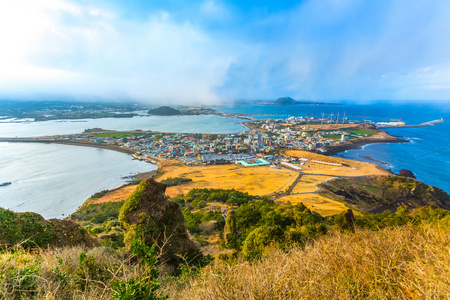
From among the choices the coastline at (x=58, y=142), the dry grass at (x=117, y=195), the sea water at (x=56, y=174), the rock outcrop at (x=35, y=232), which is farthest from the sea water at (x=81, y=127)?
the rock outcrop at (x=35, y=232)

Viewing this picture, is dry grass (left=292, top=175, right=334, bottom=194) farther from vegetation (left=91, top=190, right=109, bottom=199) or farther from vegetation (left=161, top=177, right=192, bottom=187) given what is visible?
vegetation (left=91, top=190, right=109, bottom=199)

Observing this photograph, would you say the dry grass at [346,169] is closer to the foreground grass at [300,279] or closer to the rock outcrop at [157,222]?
the rock outcrop at [157,222]

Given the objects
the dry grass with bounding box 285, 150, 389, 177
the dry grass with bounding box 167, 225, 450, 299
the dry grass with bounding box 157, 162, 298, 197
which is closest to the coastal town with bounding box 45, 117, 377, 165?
the dry grass with bounding box 157, 162, 298, 197

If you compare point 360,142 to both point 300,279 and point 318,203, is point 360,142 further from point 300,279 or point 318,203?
point 300,279

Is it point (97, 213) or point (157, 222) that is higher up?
point (157, 222)

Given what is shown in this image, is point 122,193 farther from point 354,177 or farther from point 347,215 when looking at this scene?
point 354,177

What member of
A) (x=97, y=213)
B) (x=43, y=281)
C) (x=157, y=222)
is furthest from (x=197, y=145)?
(x=43, y=281)
